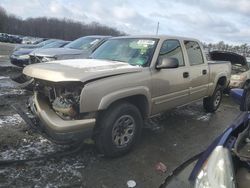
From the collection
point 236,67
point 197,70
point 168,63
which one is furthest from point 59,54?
point 236,67

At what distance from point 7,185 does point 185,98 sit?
358 centimetres

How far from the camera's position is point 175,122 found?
674cm

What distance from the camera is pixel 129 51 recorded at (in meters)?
5.29

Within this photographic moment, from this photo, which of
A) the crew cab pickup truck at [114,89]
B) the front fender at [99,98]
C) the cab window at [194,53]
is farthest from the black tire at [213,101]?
the front fender at [99,98]

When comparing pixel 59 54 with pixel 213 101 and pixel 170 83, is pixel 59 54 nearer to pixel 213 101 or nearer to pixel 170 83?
pixel 213 101

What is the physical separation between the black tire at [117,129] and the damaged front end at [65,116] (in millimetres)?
249

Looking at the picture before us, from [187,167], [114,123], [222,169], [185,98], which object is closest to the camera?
[222,169]

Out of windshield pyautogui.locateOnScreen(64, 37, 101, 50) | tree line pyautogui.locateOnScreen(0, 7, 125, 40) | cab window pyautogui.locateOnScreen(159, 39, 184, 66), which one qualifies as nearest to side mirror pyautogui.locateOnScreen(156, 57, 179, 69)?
cab window pyautogui.locateOnScreen(159, 39, 184, 66)

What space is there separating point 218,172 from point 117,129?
258 cm

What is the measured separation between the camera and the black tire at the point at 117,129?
4176 mm

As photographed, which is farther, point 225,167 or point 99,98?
point 99,98

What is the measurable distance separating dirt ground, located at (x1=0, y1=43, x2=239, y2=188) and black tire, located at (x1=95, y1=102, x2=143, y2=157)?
0.66ft

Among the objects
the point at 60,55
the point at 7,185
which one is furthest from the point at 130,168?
the point at 60,55

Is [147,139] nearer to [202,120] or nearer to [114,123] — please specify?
[114,123]
